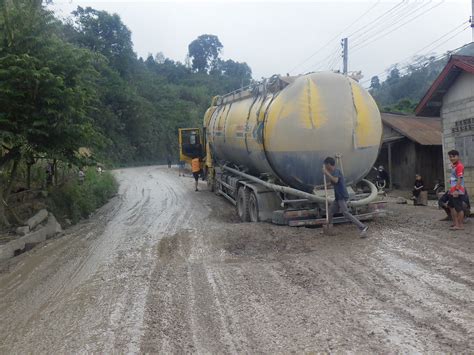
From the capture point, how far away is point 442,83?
15180 millimetres

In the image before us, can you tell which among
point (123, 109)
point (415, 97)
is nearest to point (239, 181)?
point (415, 97)

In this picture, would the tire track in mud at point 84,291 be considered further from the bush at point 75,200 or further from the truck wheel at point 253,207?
the bush at point 75,200

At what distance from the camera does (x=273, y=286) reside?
18.6 feet

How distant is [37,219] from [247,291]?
7.24 m

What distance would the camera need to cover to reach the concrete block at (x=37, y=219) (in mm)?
10445

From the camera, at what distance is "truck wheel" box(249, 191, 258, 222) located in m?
10.3

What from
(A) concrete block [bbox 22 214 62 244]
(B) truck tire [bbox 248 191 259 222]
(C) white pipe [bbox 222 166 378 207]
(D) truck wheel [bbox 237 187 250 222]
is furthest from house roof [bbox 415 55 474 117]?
(A) concrete block [bbox 22 214 62 244]

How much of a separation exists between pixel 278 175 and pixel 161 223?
331 centimetres

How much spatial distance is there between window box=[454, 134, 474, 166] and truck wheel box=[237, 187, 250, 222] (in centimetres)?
771

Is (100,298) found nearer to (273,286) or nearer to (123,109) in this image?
(273,286)

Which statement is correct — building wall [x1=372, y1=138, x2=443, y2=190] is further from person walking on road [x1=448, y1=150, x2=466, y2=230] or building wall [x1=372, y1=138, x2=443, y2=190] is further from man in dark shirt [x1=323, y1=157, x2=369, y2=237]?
man in dark shirt [x1=323, y1=157, x2=369, y2=237]

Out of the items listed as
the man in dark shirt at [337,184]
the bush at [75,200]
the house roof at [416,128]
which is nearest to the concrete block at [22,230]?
the bush at [75,200]

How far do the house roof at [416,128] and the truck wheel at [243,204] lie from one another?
10381mm

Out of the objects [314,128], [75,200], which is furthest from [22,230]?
[314,128]
